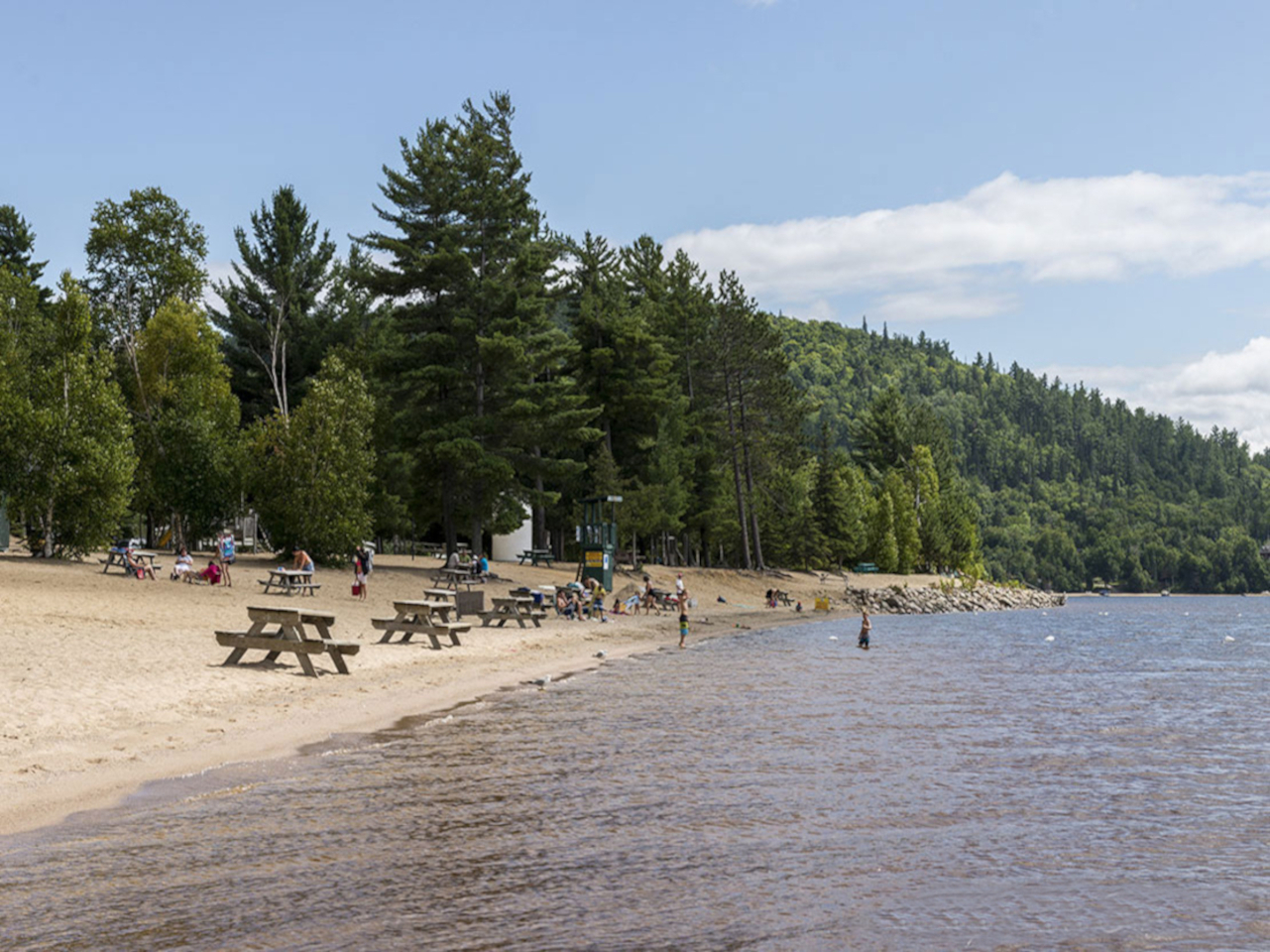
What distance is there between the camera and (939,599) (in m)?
84.4

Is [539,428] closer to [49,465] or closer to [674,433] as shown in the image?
[674,433]

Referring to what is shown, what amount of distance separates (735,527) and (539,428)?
82.3ft

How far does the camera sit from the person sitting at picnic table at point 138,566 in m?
33.3

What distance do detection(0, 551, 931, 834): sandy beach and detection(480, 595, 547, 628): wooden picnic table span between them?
0.49 m

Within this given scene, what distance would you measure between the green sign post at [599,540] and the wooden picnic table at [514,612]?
489 inches

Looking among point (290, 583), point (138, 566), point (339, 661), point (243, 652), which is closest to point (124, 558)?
point (138, 566)

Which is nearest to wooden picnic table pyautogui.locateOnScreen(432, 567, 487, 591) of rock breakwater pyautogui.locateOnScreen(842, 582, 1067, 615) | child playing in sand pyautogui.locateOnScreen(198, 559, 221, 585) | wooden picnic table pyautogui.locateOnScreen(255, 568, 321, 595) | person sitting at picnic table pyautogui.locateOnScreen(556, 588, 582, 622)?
person sitting at picnic table pyautogui.locateOnScreen(556, 588, 582, 622)

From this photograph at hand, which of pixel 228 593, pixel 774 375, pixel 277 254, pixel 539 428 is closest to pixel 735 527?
pixel 774 375

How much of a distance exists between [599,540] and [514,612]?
14422 millimetres

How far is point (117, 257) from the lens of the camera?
52.9 meters

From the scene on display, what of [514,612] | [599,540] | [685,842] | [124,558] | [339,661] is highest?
[599,540]

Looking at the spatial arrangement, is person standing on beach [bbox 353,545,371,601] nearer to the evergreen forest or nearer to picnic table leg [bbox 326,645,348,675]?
the evergreen forest

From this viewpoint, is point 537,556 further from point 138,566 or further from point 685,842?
point 685,842

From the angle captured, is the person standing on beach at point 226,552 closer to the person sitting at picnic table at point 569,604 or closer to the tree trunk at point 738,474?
the person sitting at picnic table at point 569,604
